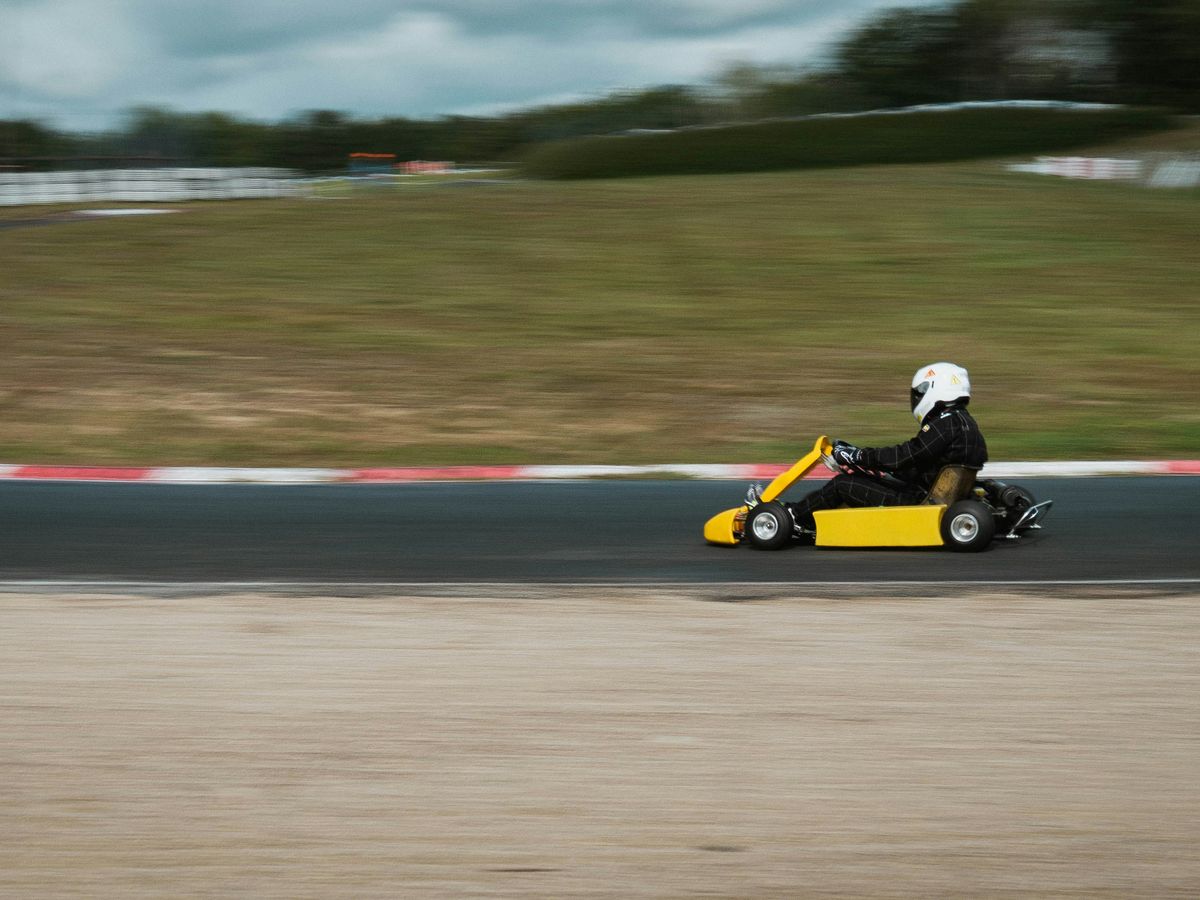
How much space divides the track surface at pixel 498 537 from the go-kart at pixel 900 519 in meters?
0.09

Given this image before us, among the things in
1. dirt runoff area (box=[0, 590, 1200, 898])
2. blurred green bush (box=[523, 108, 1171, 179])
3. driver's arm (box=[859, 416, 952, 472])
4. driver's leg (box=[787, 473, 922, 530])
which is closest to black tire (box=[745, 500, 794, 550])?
driver's leg (box=[787, 473, 922, 530])

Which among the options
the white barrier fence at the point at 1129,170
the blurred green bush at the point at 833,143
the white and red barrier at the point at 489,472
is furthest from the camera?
the blurred green bush at the point at 833,143

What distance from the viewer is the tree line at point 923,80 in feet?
132

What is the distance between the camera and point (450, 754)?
4.54 m

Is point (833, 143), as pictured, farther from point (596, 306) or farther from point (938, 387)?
point (938, 387)

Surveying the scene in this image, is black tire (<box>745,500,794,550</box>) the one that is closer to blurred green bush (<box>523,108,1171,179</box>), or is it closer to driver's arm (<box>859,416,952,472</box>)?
driver's arm (<box>859,416,952,472</box>)

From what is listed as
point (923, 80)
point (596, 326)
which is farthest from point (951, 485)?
point (923, 80)

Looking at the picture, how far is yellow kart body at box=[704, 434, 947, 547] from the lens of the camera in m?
7.66

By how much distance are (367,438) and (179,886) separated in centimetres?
863

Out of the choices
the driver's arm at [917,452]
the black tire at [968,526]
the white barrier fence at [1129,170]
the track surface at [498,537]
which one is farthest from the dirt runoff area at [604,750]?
the white barrier fence at [1129,170]

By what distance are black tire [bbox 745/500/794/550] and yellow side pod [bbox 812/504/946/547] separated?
18 cm

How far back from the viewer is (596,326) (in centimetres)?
1722

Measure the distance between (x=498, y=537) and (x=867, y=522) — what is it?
2.17m

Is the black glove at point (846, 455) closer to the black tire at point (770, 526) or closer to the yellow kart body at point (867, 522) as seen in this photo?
the yellow kart body at point (867, 522)
